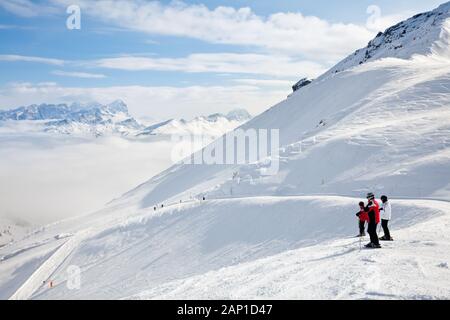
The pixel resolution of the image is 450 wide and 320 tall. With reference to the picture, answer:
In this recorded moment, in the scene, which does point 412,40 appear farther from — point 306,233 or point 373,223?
point 373,223

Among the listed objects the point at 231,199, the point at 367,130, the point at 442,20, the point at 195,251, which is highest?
the point at 442,20

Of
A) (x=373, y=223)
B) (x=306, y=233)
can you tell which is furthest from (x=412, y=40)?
(x=373, y=223)

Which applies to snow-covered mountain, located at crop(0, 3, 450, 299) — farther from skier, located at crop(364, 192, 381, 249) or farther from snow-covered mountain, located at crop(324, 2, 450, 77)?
snow-covered mountain, located at crop(324, 2, 450, 77)

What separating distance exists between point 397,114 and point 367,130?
757 cm

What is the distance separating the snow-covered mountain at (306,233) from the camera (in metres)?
11.7

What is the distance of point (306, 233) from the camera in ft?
80.9

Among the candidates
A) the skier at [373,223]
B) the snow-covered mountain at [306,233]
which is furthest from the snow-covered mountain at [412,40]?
the skier at [373,223]

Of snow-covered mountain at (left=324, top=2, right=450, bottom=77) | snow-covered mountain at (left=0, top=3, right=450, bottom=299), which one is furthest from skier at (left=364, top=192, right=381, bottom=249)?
snow-covered mountain at (left=324, top=2, right=450, bottom=77)

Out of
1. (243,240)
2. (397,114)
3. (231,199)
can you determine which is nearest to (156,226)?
(231,199)

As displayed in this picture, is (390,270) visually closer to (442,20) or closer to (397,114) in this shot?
(397,114)

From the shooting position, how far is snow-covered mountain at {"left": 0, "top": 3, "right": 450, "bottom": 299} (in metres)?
11.7

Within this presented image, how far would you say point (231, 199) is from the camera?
116ft

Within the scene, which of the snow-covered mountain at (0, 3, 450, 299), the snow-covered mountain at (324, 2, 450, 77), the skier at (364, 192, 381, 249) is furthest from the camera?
the snow-covered mountain at (324, 2, 450, 77)
